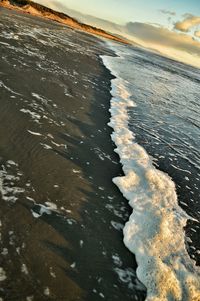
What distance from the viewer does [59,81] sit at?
1283 centimetres

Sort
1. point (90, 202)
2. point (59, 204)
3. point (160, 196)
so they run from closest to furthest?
1. point (59, 204)
2. point (90, 202)
3. point (160, 196)

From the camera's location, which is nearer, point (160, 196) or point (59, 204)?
point (59, 204)

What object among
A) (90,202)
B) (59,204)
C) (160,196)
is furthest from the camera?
(160,196)

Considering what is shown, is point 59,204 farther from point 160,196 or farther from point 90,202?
point 160,196

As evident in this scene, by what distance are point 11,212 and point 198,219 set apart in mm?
3967

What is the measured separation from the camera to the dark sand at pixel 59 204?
4066mm

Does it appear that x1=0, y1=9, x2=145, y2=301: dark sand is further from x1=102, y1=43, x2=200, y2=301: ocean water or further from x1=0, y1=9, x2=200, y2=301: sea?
x1=102, y1=43, x2=200, y2=301: ocean water

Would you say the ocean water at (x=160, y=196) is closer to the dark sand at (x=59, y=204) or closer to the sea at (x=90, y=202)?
the sea at (x=90, y=202)

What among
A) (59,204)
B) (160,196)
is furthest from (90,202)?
(160,196)

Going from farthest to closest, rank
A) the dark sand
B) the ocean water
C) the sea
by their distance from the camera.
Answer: the ocean water < the sea < the dark sand

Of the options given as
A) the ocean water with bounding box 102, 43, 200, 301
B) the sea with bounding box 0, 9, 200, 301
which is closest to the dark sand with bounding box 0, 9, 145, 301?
the sea with bounding box 0, 9, 200, 301

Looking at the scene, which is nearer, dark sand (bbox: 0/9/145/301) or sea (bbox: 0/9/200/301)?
dark sand (bbox: 0/9/145/301)

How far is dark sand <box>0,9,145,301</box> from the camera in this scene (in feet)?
13.3

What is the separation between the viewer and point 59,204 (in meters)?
5.41
